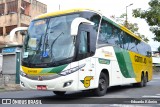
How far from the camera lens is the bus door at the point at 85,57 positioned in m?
11.0

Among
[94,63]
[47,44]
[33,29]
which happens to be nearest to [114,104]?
[94,63]

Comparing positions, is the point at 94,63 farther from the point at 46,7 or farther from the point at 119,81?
the point at 46,7

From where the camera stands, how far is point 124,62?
51.3 ft

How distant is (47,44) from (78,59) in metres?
1.22

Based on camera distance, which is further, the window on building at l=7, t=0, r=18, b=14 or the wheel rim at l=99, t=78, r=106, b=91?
the window on building at l=7, t=0, r=18, b=14

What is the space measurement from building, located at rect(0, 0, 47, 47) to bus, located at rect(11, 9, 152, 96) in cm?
2866

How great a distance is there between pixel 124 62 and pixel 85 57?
481 cm

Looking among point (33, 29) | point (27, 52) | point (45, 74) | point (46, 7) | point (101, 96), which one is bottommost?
point (101, 96)

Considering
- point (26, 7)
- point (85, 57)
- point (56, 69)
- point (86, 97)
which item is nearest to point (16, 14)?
point (26, 7)

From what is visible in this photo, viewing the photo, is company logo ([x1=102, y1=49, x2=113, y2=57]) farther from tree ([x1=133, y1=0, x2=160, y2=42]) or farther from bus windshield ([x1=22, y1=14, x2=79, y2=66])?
tree ([x1=133, y1=0, x2=160, y2=42])

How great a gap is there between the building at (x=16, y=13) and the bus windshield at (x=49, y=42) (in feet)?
95.6

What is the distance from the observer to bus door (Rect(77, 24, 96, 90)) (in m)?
11.0

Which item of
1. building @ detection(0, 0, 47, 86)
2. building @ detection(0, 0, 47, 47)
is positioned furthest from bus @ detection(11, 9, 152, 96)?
building @ detection(0, 0, 47, 47)

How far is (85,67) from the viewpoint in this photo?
11.3 meters
